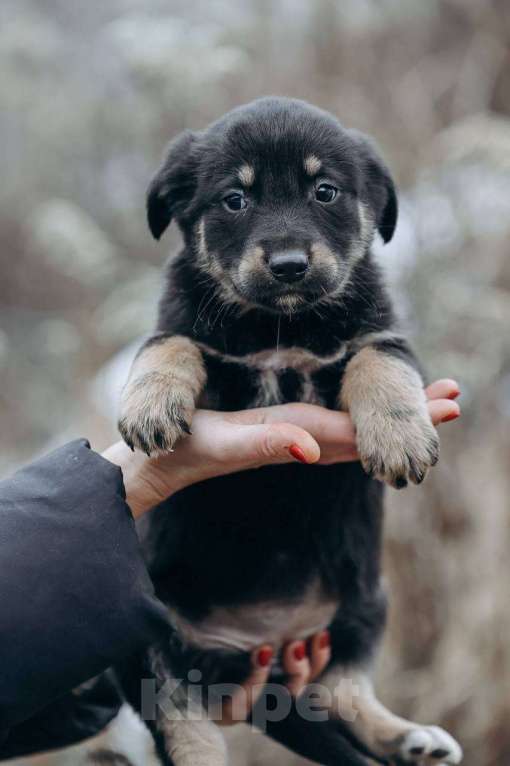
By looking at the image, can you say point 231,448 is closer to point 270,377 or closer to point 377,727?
point 270,377

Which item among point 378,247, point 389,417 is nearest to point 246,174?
point 389,417

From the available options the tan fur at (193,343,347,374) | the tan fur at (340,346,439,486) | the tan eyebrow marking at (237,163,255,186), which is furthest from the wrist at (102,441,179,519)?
the tan eyebrow marking at (237,163,255,186)

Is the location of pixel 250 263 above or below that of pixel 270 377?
above

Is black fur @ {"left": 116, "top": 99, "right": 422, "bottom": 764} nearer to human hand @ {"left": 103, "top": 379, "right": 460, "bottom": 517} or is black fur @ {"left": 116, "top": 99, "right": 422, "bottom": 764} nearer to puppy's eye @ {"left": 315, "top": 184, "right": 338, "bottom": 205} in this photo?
puppy's eye @ {"left": 315, "top": 184, "right": 338, "bottom": 205}

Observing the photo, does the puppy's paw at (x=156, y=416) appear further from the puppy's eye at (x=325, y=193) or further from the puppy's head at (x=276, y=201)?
the puppy's eye at (x=325, y=193)

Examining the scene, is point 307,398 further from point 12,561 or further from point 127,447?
point 12,561

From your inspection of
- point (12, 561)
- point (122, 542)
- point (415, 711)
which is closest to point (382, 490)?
point (122, 542)
